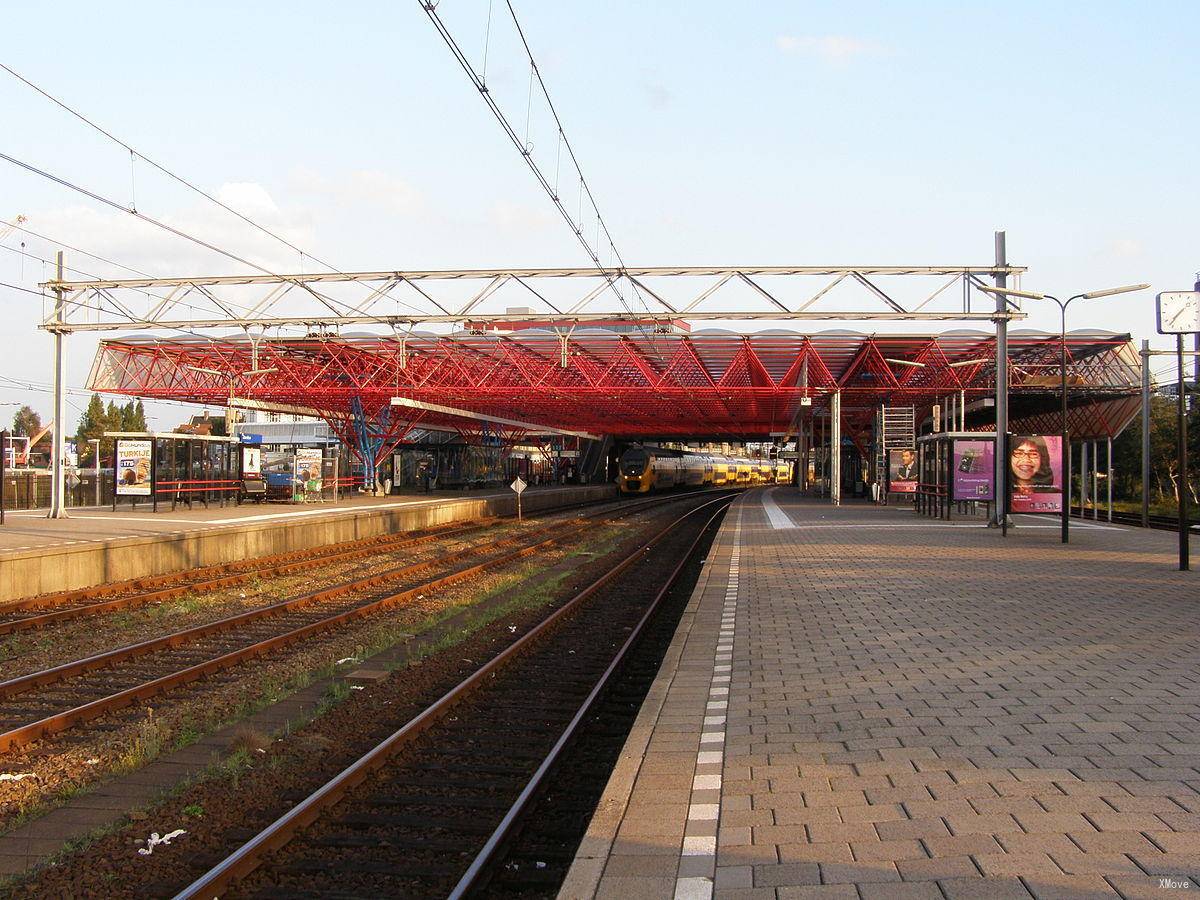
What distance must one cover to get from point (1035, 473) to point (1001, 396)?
1.94 meters

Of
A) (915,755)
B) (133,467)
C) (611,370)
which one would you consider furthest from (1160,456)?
(915,755)

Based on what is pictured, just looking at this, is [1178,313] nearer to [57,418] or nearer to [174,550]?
[174,550]

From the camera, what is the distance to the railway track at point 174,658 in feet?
26.2

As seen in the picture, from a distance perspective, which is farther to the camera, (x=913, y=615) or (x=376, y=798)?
(x=913, y=615)

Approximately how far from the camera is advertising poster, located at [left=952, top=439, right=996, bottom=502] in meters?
25.7

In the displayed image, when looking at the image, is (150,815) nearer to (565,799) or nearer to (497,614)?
(565,799)

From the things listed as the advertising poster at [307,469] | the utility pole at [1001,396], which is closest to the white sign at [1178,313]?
the utility pole at [1001,396]

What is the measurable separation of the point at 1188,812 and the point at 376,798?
4200 mm

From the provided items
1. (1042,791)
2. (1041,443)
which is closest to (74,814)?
(1042,791)

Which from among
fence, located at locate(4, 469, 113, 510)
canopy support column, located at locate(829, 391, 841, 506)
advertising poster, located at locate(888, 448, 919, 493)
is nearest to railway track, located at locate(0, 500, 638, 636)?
fence, located at locate(4, 469, 113, 510)

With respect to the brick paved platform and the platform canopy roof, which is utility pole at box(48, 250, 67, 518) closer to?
the platform canopy roof

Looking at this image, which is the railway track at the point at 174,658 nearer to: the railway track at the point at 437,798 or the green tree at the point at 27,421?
the railway track at the point at 437,798

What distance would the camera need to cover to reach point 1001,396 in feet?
79.2

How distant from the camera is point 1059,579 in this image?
14.6 meters
